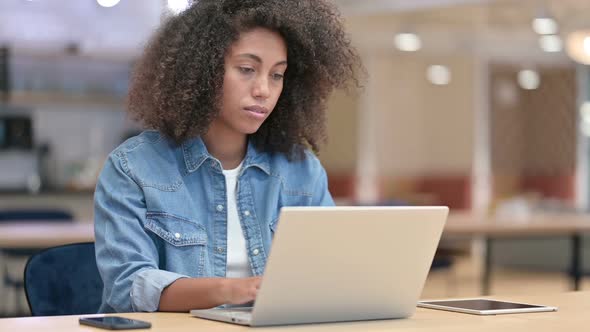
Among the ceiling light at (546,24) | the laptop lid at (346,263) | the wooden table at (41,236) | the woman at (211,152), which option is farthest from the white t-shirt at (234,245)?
the ceiling light at (546,24)

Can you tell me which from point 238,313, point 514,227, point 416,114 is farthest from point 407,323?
point 416,114

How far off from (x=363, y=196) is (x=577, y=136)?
3082 mm

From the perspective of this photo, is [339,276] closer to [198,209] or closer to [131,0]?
[198,209]

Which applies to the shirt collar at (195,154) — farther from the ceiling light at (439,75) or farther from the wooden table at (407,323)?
the ceiling light at (439,75)

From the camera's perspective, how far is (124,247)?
1955 mm

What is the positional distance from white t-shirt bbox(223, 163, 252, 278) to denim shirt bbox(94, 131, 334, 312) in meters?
0.01

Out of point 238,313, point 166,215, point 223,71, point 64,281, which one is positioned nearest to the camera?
point 238,313

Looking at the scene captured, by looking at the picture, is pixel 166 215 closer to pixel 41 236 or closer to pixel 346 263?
pixel 346 263

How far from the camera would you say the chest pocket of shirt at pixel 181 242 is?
204cm

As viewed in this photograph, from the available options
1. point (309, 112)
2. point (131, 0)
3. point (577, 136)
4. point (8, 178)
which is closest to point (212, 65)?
point (309, 112)

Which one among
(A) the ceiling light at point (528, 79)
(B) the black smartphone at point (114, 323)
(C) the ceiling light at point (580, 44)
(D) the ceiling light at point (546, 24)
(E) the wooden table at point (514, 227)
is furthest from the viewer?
(A) the ceiling light at point (528, 79)

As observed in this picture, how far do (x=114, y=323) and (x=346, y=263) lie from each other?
0.38 m

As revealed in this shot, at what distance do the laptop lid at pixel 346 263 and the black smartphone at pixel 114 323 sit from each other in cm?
18

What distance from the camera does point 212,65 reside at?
2.14 meters
